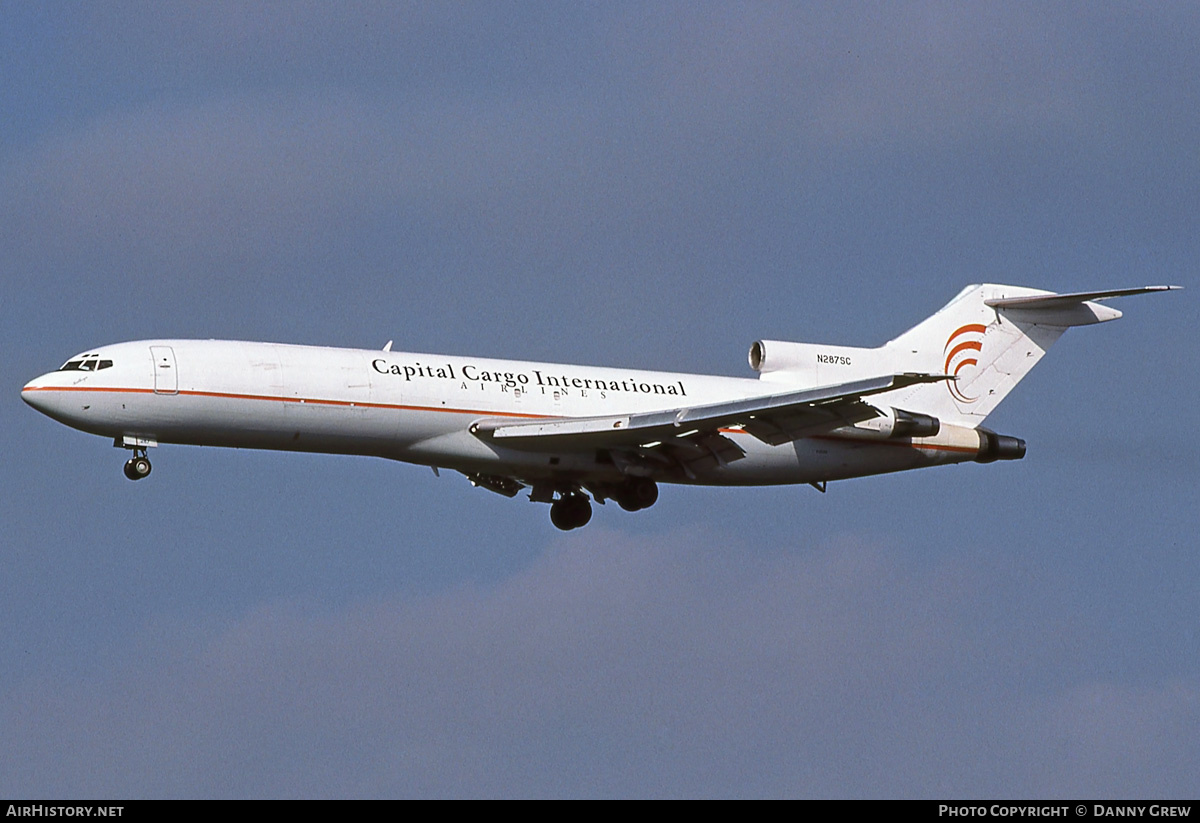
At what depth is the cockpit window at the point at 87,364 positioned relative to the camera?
40281 mm

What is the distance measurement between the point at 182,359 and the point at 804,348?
15.0 metres

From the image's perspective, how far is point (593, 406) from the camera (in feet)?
144

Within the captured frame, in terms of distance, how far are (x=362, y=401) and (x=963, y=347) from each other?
16.0 meters

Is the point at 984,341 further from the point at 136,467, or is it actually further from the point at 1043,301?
the point at 136,467

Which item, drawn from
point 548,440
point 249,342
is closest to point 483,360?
point 548,440

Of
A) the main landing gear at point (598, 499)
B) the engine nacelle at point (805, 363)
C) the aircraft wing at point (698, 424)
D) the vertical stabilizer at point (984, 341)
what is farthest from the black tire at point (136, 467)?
the vertical stabilizer at point (984, 341)

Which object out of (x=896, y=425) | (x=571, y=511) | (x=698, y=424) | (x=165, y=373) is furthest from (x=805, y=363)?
(x=165, y=373)

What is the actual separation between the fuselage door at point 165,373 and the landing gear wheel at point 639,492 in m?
10.8

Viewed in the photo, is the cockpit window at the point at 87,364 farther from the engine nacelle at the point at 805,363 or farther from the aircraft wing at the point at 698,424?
the engine nacelle at the point at 805,363

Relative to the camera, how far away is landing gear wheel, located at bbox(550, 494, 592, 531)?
4656 cm
